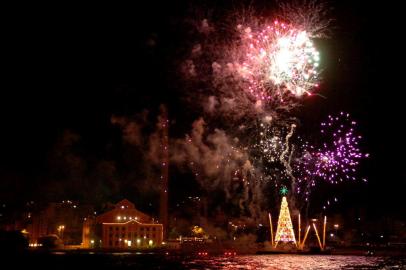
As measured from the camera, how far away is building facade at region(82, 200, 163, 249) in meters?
66.8

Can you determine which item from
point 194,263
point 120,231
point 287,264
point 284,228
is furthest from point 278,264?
point 120,231

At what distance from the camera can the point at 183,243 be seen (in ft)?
211

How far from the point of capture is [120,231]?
66.9 metres

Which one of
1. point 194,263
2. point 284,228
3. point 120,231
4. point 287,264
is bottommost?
point 287,264

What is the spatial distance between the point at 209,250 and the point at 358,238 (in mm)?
23671

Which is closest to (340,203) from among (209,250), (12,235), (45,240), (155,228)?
(209,250)

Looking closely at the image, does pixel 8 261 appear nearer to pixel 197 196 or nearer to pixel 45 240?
pixel 45 240

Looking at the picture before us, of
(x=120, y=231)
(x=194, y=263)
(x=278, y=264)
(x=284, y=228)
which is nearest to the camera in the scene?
(x=278, y=264)

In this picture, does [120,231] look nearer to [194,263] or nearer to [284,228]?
[284,228]

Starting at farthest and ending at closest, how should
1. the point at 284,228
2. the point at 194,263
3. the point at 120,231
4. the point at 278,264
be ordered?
the point at 120,231 < the point at 284,228 < the point at 194,263 < the point at 278,264

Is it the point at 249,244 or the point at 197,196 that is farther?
the point at 197,196

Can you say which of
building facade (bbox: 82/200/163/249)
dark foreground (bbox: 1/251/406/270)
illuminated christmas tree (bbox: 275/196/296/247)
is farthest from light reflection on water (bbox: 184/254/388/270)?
building facade (bbox: 82/200/163/249)

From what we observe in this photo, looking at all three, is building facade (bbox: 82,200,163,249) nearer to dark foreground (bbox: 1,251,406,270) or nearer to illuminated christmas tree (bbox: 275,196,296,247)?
dark foreground (bbox: 1,251,406,270)

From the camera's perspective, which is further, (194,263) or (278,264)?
(194,263)
